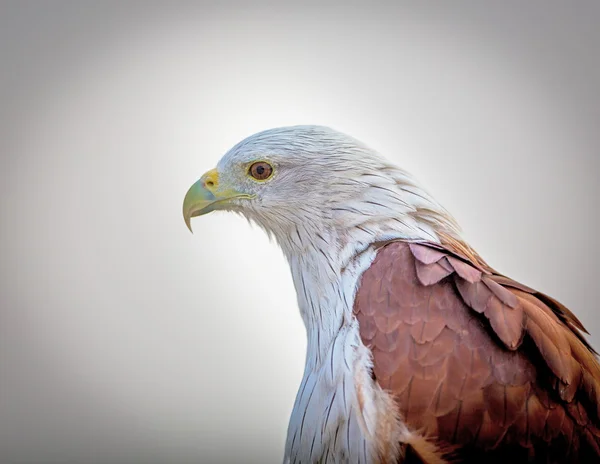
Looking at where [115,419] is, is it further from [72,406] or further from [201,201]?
[201,201]

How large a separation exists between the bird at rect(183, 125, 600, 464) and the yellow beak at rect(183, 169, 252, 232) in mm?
177

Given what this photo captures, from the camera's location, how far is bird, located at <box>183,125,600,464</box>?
1078 mm

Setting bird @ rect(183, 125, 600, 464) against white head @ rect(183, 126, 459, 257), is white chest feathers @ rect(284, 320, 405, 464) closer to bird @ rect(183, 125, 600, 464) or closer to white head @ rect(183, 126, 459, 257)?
bird @ rect(183, 125, 600, 464)

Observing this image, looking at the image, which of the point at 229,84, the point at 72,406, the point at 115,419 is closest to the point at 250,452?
the point at 115,419

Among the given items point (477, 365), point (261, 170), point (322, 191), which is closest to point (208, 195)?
point (261, 170)

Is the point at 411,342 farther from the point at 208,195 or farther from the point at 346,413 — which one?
the point at 208,195

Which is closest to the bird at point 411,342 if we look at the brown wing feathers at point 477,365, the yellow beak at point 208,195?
the brown wing feathers at point 477,365

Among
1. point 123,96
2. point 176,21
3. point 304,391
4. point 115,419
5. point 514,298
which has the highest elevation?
point 176,21

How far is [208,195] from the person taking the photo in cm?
152

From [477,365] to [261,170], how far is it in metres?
0.70

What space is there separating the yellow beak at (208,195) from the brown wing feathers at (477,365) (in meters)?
0.51

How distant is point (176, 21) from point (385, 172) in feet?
4.64

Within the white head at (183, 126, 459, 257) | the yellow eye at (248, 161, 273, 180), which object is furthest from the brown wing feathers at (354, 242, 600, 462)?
the yellow eye at (248, 161, 273, 180)

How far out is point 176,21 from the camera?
2.37 metres
